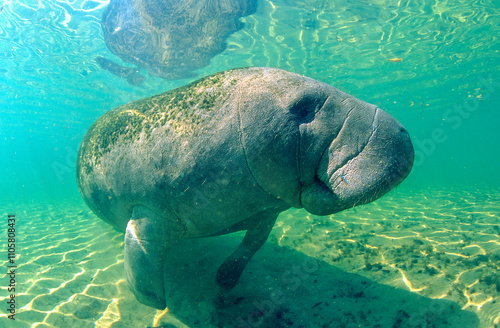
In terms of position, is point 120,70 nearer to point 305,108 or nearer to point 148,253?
point 148,253

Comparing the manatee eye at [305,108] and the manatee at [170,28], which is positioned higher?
the manatee at [170,28]

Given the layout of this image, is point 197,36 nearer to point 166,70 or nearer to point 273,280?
point 166,70

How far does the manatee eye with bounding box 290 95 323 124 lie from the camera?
2162 millimetres

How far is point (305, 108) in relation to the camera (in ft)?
7.17

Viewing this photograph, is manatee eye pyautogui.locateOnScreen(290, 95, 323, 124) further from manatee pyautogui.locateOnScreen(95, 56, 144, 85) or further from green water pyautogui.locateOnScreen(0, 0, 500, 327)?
manatee pyautogui.locateOnScreen(95, 56, 144, 85)

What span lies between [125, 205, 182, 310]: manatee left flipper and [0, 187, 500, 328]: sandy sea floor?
0.48 meters

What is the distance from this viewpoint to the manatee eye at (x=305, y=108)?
7.09ft

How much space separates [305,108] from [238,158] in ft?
2.26

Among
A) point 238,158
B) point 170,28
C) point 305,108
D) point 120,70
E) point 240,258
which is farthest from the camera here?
point 120,70

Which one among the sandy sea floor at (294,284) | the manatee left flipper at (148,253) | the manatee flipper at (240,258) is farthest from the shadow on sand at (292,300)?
the manatee left flipper at (148,253)

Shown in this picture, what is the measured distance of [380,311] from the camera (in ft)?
9.48

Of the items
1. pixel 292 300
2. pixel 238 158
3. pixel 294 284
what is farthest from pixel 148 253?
pixel 294 284

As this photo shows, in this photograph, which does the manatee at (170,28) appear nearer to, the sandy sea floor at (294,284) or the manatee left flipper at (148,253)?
the sandy sea floor at (294,284)

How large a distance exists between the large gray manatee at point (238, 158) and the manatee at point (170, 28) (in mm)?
8914
